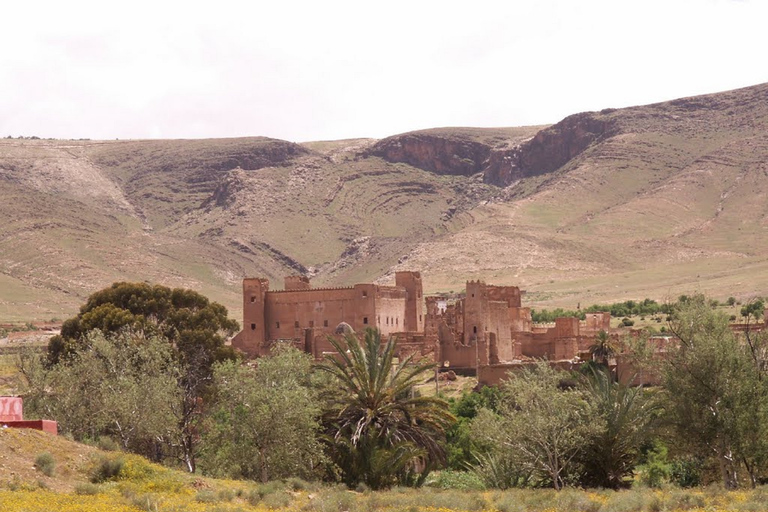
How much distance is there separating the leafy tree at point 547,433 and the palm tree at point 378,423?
179 cm

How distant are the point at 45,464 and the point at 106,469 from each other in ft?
4.79

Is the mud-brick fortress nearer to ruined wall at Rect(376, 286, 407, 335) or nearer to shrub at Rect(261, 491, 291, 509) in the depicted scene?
ruined wall at Rect(376, 286, 407, 335)

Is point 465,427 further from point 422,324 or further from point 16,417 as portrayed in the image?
point 422,324

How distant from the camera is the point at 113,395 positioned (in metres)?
35.7

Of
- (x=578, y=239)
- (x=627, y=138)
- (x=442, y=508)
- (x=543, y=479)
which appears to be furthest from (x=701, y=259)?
(x=442, y=508)

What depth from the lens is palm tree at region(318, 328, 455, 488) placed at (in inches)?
1209

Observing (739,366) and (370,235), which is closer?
(739,366)

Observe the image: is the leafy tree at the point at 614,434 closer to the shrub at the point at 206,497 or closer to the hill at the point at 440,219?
the shrub at the point at 206,497

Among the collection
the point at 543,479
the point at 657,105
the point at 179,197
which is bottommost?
the point at 543,479

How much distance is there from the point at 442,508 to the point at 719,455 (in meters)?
9.72

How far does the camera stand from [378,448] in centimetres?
3084

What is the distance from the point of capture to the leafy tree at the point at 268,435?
30.8 metres

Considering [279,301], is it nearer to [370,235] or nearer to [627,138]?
[370,235]

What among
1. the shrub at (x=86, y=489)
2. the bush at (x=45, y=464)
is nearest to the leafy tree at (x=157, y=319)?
the bush at (x=45, y=464)
